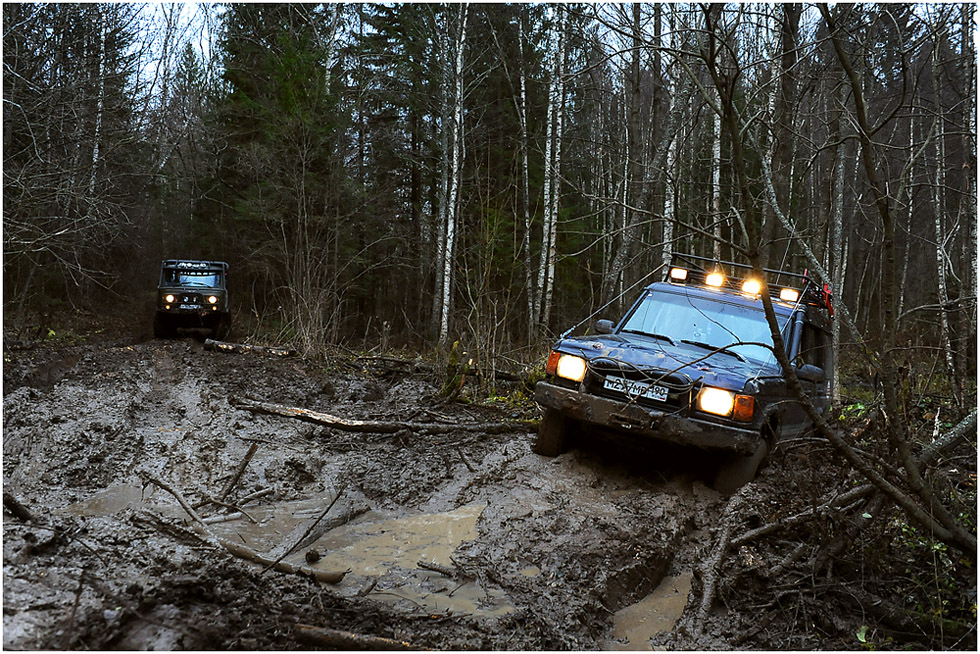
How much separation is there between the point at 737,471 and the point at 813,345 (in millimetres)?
2206

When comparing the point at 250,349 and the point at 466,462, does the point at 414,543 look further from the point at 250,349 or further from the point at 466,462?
the point at 250,349

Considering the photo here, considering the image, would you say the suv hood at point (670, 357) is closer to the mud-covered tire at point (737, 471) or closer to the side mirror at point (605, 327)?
the side mirror at point (605, 327)

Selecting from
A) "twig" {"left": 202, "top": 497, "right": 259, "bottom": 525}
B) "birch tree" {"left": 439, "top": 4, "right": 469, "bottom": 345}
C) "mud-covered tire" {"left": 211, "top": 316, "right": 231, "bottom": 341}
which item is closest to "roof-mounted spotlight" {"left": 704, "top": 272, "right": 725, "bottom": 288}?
"twig" {"left": 202, "top": 497, "right": 259, "bottom": 525}

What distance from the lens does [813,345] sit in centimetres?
681

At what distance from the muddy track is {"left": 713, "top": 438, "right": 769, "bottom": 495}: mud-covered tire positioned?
14 cm

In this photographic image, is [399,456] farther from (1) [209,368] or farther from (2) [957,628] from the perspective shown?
(1) [209,368]

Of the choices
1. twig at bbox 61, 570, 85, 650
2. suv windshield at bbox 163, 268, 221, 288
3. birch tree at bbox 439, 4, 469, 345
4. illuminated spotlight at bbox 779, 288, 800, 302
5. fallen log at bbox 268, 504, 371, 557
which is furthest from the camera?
birch tree at bbox 439, 4, 469, 345

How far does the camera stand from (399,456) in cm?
632

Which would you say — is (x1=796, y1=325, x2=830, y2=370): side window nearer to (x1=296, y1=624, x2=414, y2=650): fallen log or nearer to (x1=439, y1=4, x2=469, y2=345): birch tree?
(x1=296, y1=624, x2=414, y2=650): fallen log

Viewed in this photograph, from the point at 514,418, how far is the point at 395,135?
1671cm

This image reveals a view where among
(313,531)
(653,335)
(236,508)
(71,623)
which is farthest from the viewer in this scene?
(653,335)

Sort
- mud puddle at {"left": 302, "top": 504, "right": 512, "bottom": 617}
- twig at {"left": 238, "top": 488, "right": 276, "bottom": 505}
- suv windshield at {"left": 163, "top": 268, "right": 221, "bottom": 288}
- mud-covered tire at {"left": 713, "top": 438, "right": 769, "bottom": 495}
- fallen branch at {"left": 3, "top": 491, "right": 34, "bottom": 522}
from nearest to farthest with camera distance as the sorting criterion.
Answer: mud puddle at {"left": 302, "top": 504, "right": 512, "bottom": 617} < fallen branch at {"left": 3, "top": 491, "right": 34, "bottom": 522} < twig at {"left": 238, "top": 488, "right": 276, "bottom": 505} < mud-covered tire at {"left": 713, "top": 438, "right": 769, "bottom": 495} < suv windshield at {"left": 163, "top": 268, "right": 221, "bottom": 288}

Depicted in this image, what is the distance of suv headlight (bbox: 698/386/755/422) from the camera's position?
5039 millimetres

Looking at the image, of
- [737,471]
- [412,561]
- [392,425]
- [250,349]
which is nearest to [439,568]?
[412,561]
